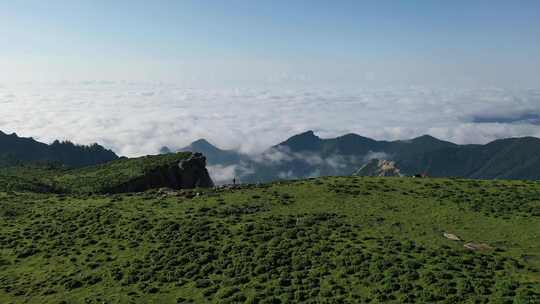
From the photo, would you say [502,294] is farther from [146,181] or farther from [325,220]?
[146,181]

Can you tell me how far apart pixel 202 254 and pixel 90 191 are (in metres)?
58.7

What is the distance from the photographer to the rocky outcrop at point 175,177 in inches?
3944

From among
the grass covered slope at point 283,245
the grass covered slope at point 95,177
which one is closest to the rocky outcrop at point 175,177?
the grass covered slope at point 95,177

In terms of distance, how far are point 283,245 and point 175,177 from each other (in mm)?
66873

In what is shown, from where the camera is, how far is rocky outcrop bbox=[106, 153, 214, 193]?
329 ft

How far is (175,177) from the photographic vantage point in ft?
356

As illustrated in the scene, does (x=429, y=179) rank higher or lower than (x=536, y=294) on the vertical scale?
higher

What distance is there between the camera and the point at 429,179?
76875 mm

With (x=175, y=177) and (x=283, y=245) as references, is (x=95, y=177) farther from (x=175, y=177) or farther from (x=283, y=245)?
(x=283, y=245)

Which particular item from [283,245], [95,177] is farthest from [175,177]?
[283,245]

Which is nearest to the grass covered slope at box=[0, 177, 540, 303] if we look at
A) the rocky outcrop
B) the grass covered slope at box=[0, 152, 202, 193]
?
the grass covered slope at box=[0, 152, 202, 193]

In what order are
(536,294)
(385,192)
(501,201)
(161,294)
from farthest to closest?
(385,192) → (501,201) → (161,294) → (536,294)

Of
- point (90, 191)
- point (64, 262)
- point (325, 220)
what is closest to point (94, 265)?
point (64, 262)

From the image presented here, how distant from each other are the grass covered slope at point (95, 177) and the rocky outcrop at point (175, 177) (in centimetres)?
25
